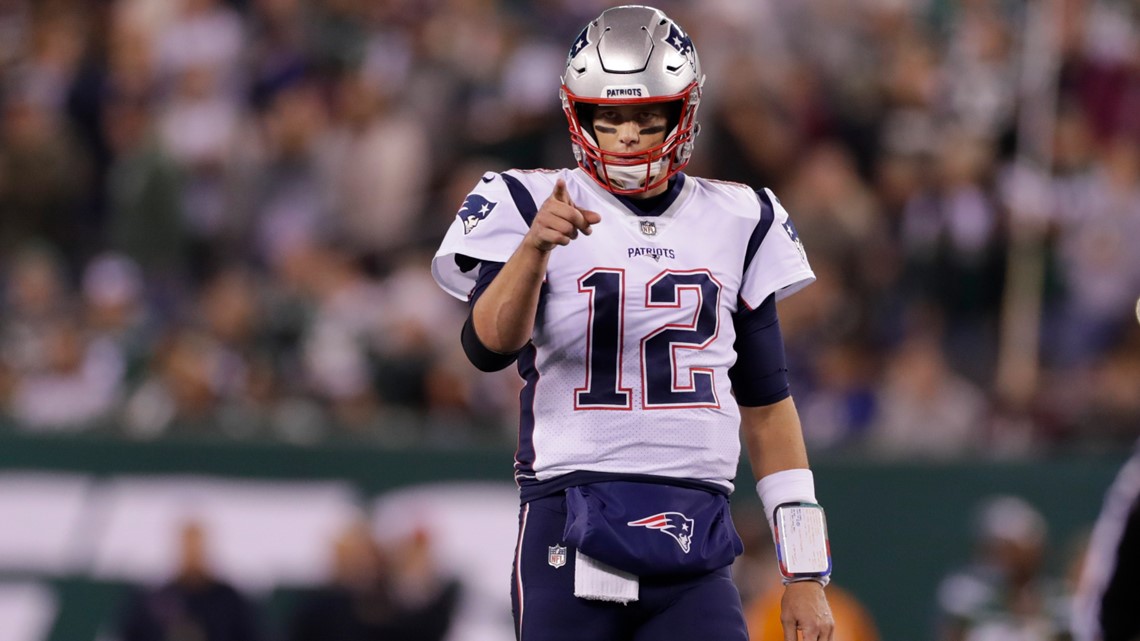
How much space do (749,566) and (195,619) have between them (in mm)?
3098

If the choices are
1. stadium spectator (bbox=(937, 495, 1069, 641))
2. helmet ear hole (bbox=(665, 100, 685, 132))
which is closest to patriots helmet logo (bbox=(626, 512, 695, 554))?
helmet ear hole (bbox=(665, 100, 685, 132))

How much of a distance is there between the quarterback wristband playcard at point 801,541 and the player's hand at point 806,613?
1.4 inches

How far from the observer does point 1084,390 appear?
35.6 feet

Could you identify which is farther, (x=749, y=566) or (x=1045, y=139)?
(x=1045, y=139)

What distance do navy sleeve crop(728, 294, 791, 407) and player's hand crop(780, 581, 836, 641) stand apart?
46cm

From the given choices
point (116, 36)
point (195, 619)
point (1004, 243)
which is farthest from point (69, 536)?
point (1004, 243)

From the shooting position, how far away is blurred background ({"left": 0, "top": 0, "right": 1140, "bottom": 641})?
415 inches

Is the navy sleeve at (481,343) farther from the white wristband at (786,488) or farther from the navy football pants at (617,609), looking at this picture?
the white wristband at (786,488)

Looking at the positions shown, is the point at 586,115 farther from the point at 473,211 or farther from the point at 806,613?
the point at 806,613

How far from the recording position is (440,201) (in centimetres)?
1156

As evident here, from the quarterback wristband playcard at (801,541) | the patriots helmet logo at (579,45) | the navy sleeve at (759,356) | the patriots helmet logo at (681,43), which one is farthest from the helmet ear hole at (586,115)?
the quarterback wristband playcard at (801,541)

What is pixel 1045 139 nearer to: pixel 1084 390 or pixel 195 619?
pixel 1084 390

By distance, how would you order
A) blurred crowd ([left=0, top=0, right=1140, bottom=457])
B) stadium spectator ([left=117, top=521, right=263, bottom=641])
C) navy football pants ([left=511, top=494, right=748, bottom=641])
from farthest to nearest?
blurred crowd ([left=0, top=0, right=1140, bottom=457]), stadium spectator ([left=117, top=521, right=263, bottom=641]), navy football pants ([left=511, top=494, right=748, bottom=641])

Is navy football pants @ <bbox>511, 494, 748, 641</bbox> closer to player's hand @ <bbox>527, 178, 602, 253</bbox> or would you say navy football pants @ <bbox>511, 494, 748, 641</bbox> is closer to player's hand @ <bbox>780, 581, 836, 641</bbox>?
player's hand @ <bbox>780, 581, 836, 641</bbox>
